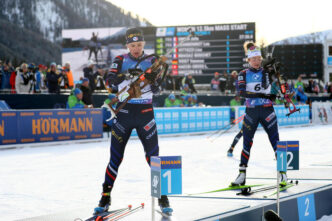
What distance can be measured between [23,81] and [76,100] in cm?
310

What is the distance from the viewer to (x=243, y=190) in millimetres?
6441

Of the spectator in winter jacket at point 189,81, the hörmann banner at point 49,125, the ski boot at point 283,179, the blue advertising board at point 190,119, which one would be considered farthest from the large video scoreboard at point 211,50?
the ski boot at point 283,179

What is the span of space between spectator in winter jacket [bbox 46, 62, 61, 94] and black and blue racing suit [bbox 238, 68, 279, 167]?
12591mm

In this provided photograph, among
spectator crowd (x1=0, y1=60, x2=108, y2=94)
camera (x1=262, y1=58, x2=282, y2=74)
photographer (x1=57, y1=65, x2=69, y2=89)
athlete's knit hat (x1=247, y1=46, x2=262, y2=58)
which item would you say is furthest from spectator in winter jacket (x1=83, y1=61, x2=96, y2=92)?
athlete's knit hat (x1=247, y1=46, x2=262, y2=58)

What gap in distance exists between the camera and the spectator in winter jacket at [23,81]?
62.5 ft

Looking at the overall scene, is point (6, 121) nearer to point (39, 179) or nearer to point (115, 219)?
point (39, 179)

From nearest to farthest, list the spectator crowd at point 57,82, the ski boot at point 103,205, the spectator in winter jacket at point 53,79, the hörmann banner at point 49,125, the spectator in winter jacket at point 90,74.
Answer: the ski boot at point 103,205 → the hörmann banner at point 49,125 → the spectator crowd at point 57,82 → the spectator in winter jacket at point 53,79 → the spectator in winter jacket at point 90,74

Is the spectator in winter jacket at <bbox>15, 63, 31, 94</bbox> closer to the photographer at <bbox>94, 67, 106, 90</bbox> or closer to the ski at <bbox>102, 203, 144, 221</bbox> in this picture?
the photographer at <bbox>94, 67, 106, 90</bbox>

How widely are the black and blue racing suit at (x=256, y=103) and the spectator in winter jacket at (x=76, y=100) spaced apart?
10473 millimetres

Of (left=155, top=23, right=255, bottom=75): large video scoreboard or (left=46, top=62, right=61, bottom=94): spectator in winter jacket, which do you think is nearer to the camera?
(left=46, top=62, right=61, bottom=94): spectator in winter jacket

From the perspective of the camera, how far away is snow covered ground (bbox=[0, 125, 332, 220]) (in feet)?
23.1

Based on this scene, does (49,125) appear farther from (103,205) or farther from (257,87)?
(103,205)

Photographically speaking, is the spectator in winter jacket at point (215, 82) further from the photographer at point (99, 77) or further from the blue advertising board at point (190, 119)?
the photographer at point (99, 77)

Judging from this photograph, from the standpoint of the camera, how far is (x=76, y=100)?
679 inches
